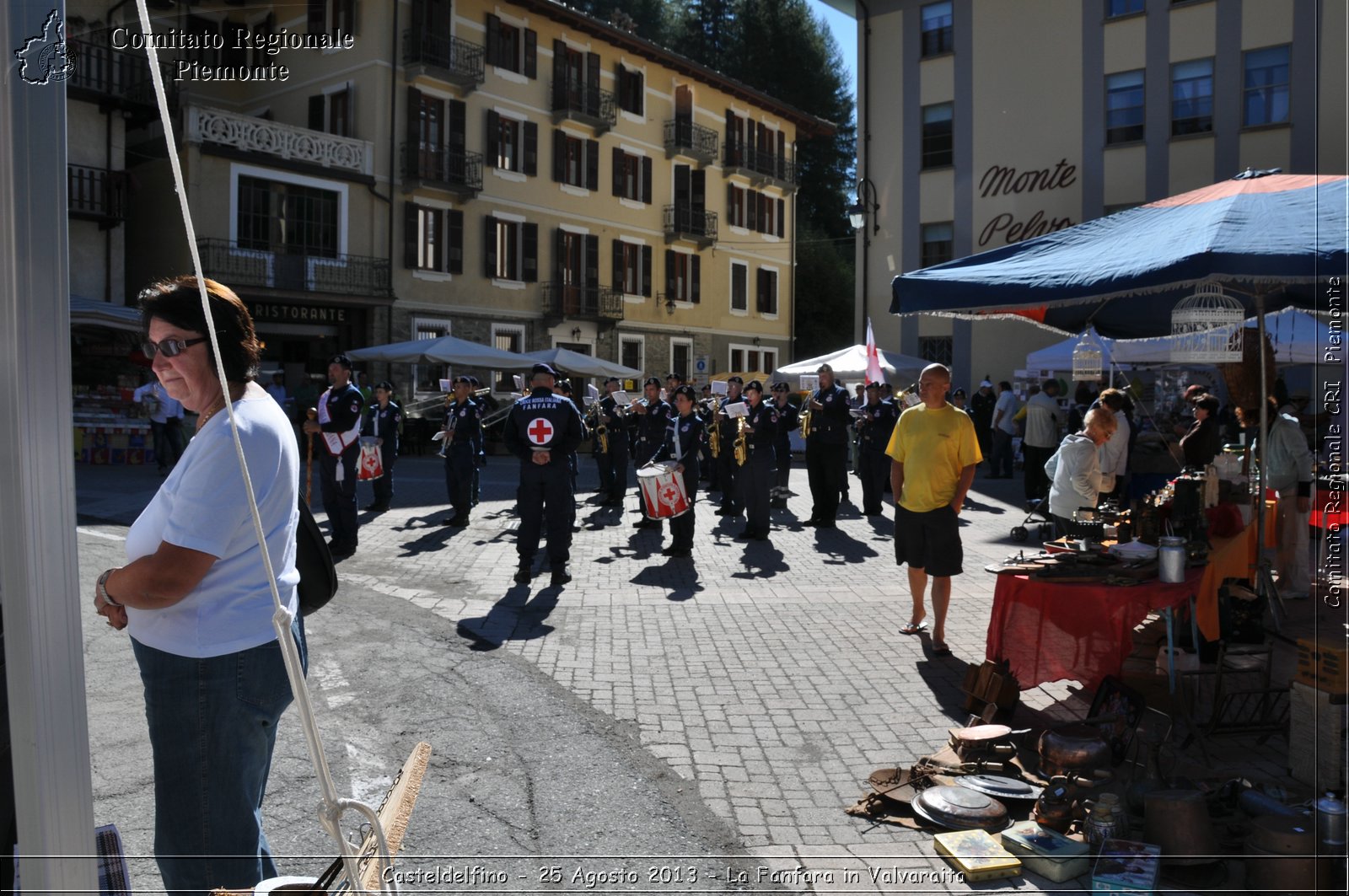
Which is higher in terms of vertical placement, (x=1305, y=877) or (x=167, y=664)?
(x=167, y=664)

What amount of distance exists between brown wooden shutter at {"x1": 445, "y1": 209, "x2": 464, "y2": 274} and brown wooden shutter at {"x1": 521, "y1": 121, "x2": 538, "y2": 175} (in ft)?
11.4

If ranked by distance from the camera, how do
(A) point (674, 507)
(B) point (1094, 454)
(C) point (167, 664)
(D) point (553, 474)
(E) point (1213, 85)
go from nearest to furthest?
(C) point (167, 664) < (B) point (1094, 454) < (D) point (553, 474) < (A) point (674, 507) < (E) point (1213, 85)

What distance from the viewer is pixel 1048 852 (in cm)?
381

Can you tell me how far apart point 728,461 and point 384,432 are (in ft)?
16.4

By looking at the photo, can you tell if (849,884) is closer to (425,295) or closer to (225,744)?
(225,744)

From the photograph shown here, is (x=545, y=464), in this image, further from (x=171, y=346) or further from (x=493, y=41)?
(x=493, y=41)

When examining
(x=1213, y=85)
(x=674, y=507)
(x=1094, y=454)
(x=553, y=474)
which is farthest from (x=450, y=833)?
(x=1213, y=85)

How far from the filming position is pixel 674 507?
10781 mm

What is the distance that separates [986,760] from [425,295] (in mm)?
26787

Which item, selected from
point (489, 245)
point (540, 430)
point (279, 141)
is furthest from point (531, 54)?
point (540, 430)

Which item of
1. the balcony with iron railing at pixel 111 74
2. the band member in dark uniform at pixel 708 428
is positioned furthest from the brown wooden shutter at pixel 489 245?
the balcony with iron railing at pixel 111 74

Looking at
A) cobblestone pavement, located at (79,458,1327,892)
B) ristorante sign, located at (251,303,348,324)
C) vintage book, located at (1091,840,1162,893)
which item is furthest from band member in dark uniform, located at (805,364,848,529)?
ristorante sign, located at (251,303,348,324)

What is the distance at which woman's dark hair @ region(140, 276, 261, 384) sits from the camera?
7.59 ft

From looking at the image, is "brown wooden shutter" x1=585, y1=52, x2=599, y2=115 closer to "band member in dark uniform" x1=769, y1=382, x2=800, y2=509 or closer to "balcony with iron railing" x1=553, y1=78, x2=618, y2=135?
"balcony with iron railing" x1=553, y1=78, x2=618, y2=135
